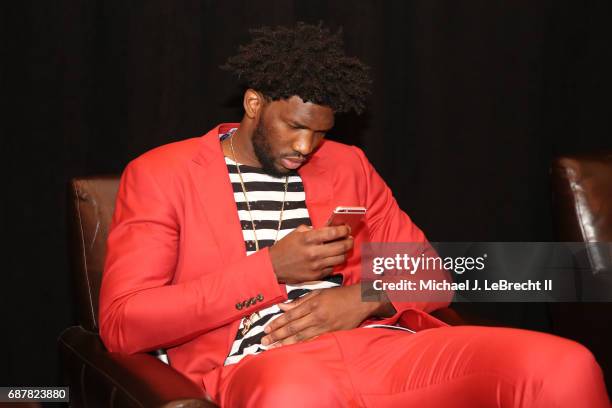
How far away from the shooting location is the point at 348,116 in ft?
9.12

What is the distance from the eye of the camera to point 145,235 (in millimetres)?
1839

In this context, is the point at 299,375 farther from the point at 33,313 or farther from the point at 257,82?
the point at 33,313

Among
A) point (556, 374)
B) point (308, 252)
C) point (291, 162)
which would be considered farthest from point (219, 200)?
point (556, 374)

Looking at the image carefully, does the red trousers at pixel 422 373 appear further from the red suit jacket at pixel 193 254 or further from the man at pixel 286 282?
the red suit jacket at pixel 193 254

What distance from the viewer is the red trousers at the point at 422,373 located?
1.52 meters

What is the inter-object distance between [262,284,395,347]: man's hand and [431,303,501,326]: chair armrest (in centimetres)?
18

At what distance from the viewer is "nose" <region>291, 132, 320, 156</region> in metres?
1.96

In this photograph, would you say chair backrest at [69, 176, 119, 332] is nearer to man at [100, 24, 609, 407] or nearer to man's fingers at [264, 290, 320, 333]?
man at [100, 24, 609, 407]

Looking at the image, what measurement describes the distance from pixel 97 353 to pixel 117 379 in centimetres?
21

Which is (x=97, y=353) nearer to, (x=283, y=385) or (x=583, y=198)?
(x=283, y=385)

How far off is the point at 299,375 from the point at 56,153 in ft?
4.12

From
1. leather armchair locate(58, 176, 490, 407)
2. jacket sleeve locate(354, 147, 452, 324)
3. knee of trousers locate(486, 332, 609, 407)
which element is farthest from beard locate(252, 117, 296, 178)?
knee of trousers locate(486, 332, 609, 407)

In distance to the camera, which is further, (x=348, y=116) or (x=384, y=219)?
(x=348, y=116)

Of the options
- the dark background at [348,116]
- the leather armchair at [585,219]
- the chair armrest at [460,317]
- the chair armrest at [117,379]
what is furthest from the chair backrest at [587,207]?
the chair armrest at [117,379]
